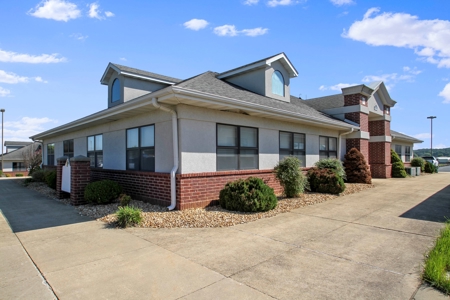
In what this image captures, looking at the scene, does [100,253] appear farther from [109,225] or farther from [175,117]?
[175,117]

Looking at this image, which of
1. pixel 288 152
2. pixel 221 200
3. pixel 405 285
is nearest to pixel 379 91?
pixel 288 152

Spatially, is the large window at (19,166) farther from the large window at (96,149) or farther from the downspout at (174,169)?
the downspout at (174,169)

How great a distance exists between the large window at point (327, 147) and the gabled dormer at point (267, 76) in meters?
2.88

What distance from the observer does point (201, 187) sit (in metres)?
8.32

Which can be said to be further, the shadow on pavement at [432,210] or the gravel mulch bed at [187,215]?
the shadow on pavement at [432,210]

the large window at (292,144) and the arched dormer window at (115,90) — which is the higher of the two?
the arched dormer window at (115,90)

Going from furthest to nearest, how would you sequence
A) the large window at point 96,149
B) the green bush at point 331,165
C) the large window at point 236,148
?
the green bush at point 331,165 < the large window at point 96,149 < the large window at point 236,148

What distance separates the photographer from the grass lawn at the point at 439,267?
3.56 metres

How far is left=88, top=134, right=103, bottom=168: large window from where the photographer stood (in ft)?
41.3

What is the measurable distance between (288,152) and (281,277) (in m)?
8.50

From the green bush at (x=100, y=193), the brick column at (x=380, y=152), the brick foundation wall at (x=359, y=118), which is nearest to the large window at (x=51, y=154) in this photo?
the green bush at (x=100, y=193)

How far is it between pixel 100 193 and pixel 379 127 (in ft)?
61.1

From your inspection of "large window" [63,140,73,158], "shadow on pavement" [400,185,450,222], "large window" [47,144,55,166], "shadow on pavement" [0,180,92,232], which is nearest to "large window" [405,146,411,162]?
"shadow on pavement" [400,185,450,222]

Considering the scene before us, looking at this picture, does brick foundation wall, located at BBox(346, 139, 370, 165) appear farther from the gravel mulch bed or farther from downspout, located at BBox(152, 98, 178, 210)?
downspout, located at BBox(152, 98, 178, 210)
